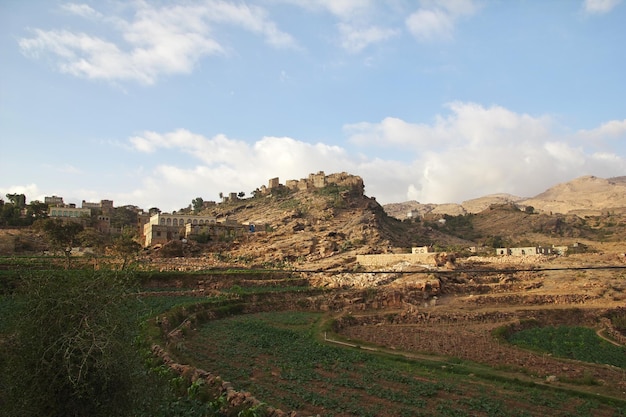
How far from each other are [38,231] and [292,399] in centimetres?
5635

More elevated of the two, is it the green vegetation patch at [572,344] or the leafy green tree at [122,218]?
the leafy green tree at [122,218]

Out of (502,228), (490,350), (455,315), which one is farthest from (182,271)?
(502,228)

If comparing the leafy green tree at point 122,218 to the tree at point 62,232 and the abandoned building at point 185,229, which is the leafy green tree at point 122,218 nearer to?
the abandoned building at point 185,229

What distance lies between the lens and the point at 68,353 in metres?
7.25

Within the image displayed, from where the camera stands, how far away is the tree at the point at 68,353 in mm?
7266

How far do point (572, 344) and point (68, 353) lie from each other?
26.2m

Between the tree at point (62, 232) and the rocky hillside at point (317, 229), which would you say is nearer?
the tree at point (62, 232)

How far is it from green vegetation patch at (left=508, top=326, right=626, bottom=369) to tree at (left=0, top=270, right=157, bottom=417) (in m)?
21.7

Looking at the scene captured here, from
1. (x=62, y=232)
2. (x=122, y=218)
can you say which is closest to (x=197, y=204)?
(x=122, y=218)

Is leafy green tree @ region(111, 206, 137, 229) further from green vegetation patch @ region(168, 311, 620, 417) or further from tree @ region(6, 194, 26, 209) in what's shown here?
green vegetation patch @ region(168, 311, 620, 417)

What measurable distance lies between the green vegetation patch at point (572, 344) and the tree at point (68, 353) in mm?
21688

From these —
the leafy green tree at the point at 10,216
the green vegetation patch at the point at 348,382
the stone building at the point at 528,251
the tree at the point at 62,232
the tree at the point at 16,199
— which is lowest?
the green vegetation patch at the point at 348,382

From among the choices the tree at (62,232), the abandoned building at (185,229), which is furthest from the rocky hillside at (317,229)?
the tree at (62,232)

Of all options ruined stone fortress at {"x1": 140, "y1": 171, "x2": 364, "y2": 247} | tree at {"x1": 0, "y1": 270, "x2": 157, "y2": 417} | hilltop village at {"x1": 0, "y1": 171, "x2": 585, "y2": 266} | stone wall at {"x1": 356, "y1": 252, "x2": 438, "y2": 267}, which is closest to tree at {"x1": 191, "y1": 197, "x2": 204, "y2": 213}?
hilltop village at {"x1": 0, "y1": 171, "x2": 585, "y2": 266}
